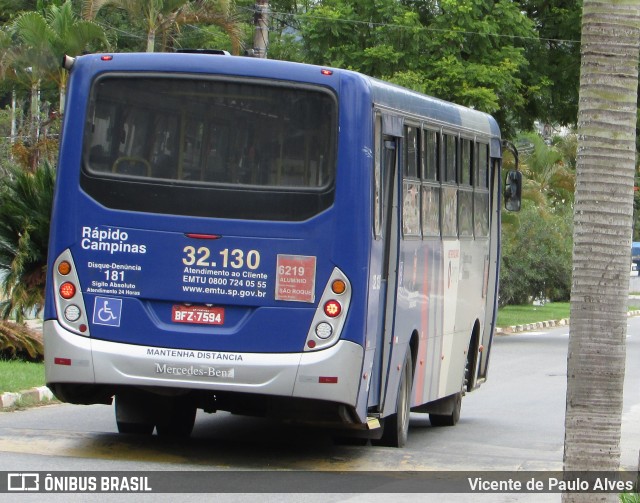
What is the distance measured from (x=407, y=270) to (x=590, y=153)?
509cm

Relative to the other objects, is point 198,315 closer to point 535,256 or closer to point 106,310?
point 106,310

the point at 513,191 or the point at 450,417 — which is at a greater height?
the point at 513,191

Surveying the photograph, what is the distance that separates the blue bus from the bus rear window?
0.04 ft

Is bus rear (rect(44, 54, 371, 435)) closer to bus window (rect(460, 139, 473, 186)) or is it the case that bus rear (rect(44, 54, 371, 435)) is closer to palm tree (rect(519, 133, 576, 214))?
bus window (rect(460, 139, 473, 186))

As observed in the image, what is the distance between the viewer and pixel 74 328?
1044 cm

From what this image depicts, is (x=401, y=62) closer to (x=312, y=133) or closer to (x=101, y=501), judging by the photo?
(x=312, y=133)

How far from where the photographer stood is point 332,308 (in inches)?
404

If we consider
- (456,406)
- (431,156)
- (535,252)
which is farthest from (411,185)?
(535,252)

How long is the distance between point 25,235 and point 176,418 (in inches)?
241

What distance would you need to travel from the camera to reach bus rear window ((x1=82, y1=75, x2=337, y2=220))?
1044 cm

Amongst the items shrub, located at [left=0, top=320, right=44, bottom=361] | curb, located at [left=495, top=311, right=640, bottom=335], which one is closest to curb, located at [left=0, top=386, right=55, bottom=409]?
shrub, located at [left=0, top=320, right=44, bottom=361]

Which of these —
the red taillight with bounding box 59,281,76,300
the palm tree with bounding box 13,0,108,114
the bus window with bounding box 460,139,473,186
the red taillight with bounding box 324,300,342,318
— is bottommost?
the red taillight with bounding box 324,300,342,318

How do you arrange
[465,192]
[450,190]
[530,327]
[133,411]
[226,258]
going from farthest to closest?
[530,327]
[465,192]
[450,190]
[133,411]
[226,258]

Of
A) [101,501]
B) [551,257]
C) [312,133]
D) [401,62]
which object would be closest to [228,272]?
[312,133]
